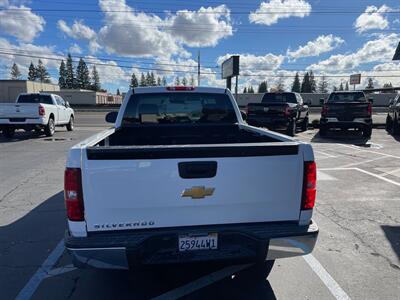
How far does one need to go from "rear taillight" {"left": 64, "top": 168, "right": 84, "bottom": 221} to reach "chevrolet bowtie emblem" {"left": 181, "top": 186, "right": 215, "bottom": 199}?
0.78 meters

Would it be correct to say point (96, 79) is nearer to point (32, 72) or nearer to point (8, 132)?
point (32, 72)

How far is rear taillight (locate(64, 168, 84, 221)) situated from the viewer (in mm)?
2650

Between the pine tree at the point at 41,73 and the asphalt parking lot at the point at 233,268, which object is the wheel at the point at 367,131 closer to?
the asphalt parking lot at the point at 233,268

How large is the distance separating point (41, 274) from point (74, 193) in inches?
Answer: 62.7

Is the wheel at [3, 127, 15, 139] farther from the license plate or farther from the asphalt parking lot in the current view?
the license plate

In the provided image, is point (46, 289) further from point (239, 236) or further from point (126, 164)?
point (239, 236)

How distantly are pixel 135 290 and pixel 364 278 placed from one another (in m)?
2.32

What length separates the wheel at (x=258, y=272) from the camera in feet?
12.1

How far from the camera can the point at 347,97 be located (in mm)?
17141

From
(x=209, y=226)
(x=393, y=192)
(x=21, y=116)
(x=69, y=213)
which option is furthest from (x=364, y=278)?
(x=21, y=116)

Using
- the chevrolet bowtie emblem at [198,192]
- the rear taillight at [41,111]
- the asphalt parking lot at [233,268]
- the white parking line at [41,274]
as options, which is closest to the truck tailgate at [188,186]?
the chevrolet bowtie emblem at [198,192]

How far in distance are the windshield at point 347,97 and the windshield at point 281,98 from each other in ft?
6.57

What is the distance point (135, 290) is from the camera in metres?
3.45

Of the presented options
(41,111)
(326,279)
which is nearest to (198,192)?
(326,279)
